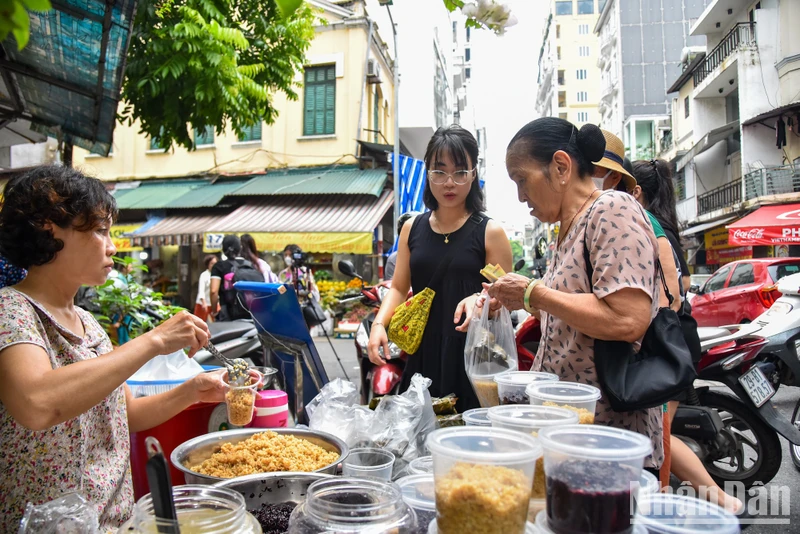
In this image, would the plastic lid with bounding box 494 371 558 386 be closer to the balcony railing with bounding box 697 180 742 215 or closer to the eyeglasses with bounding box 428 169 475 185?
the eyeglasses with bounding box 428 169 475 185

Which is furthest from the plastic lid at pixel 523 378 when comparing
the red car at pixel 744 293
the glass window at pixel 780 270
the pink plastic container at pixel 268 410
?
the glass window at pixel 780 270

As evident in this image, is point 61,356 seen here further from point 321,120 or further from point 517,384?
point 321,120

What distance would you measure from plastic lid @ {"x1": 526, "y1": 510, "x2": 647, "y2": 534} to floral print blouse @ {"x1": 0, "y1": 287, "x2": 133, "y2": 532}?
124 centimetres

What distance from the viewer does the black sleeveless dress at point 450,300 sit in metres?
2.43

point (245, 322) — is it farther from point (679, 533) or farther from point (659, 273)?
point (679, 533)

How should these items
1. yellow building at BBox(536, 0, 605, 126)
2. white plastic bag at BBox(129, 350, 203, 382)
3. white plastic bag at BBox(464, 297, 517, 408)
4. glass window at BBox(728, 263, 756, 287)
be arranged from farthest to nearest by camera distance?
yellow building at BBox(536, 0, 605, 126), glass window at BBox(728, 263, 756, 287), white plastic bag at BBox(129, 350, 203, 382), white plastic bag at BBox(464, 297, 517, 408)

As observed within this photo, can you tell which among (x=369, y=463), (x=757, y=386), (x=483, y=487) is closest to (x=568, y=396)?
(x=483, y=487)

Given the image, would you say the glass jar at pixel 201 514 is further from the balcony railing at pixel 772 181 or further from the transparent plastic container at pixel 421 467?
the balcony railing at pixel 772 181

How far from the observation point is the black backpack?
246 inches

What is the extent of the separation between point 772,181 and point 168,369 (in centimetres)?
2124

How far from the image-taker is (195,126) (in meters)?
5.80

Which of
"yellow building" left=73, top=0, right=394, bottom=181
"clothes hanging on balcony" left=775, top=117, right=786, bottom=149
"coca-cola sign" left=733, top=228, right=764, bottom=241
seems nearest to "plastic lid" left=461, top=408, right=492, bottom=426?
"yellow building" left=73, top=0, right=394, bottom=181

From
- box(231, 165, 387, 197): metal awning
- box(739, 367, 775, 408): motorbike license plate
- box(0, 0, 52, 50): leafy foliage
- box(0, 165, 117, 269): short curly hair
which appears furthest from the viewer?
box(231, 165, 387, 197): metal awning

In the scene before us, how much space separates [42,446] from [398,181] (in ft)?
38.3
